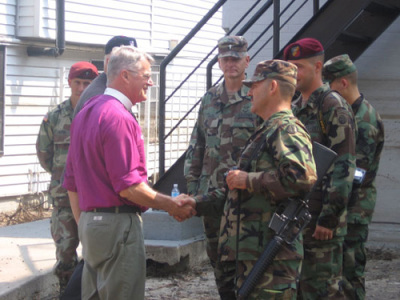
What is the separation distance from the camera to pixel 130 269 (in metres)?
3.96

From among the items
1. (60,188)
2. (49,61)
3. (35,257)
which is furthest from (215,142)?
(49,61)

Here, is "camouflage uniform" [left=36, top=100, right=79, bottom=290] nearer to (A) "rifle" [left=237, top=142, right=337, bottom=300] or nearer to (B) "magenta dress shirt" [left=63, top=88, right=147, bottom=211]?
(B) "magenta dress shirt" [left=63, top=88, right=147, bottom=211]

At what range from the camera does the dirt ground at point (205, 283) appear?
21.1 feet

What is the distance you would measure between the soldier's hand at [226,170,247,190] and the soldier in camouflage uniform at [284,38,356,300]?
0.92 m

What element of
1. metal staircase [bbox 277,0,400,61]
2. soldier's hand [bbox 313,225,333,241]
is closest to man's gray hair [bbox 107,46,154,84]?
soldier's hand [bbox 313,225,333,241]

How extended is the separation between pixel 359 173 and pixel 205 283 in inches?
93.1

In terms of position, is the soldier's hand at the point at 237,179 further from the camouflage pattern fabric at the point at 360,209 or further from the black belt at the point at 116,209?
the camouflage pattern fabric at the point at 360,209

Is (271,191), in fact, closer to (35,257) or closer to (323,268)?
(323,268)

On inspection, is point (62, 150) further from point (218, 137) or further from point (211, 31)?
point (211, 31)

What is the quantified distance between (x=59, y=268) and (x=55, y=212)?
458mm

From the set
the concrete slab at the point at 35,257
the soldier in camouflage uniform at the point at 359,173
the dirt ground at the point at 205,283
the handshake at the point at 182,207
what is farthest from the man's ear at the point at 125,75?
the dirt ground at the point at 205,283

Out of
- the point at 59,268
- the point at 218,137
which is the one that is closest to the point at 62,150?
the point at 59,268

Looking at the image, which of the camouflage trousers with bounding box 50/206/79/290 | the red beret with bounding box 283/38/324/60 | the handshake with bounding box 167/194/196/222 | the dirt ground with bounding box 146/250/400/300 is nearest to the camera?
the handshake with bounding box 167/194/196/222

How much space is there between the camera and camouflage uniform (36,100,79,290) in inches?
232
